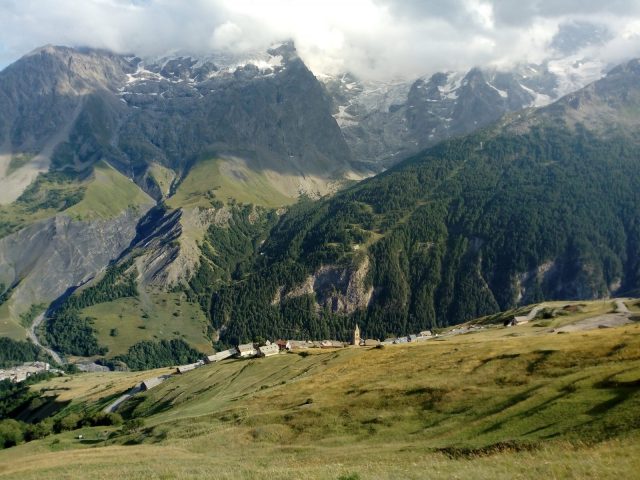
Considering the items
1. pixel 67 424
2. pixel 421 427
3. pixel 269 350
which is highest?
pixel 421 427

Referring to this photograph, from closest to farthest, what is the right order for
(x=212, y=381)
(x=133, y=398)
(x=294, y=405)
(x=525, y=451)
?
(x=525, y=451) < (x=294, y=405) < (x=212, y=381) < (x=133, y=398)

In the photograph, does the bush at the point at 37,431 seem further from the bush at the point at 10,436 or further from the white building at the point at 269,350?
the white building at the point at 269,350

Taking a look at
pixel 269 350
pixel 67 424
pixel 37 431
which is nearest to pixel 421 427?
pixel 67 424

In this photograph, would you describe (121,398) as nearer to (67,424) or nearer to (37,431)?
(37,431)

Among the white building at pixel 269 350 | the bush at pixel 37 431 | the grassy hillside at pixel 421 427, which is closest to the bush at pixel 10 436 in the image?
the bush at pixel 37 431

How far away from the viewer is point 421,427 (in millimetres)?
59375

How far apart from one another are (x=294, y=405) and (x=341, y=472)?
46.0m

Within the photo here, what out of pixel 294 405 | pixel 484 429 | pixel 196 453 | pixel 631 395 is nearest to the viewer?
pixel 631 395

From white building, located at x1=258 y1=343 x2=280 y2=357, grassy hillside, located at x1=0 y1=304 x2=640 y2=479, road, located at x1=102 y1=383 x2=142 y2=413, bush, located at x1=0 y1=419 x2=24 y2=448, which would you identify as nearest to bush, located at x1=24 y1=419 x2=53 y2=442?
bush, located at x1=0 y1=419 x2=24 y2=448

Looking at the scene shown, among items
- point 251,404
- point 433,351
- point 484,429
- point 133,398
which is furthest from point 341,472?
point 133,398

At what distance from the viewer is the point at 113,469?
5362 centimetres

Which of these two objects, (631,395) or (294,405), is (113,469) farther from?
(631,395)

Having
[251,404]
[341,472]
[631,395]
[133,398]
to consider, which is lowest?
[133,398]

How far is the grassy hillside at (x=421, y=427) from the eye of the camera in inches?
1516
